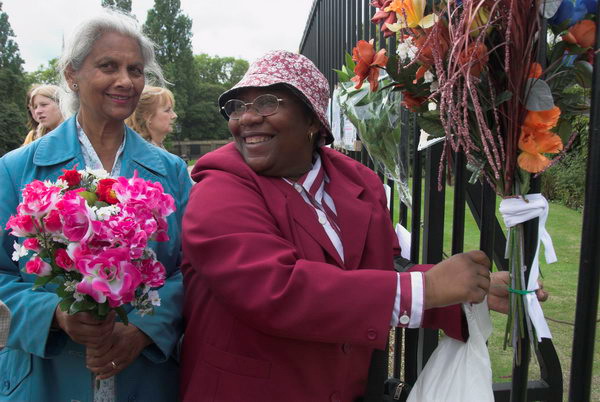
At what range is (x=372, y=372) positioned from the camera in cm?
193

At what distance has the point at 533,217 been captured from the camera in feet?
4.54

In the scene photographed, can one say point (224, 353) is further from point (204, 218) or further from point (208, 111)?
point (208, 111)

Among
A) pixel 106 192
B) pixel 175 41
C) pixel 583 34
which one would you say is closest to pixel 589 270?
pixel 583 34

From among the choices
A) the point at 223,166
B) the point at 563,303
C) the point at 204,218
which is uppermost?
the point at 223,166

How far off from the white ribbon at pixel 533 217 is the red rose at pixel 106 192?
3.62 feet

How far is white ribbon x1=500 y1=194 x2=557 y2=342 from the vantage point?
1.38 m

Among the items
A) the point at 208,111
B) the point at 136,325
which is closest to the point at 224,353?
the point at 136,325

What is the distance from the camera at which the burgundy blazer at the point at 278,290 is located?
1468 millimetres

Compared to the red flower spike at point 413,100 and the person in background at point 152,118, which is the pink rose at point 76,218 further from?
the person in background at point 152,118

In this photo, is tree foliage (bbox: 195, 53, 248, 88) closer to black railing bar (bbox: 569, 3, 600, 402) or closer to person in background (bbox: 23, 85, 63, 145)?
person in background (bbox: 23, 85, 63, 145)

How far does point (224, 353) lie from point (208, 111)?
207 feet

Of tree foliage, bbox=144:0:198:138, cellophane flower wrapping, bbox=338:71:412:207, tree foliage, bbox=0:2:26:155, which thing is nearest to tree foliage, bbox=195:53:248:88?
tree foliage, bbox=144:0:198:138

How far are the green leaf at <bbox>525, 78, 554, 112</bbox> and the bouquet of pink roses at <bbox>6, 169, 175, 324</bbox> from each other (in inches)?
42.4

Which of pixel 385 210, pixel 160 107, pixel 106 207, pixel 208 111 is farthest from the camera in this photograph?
pixel 208 111
